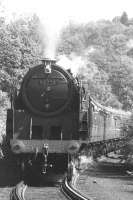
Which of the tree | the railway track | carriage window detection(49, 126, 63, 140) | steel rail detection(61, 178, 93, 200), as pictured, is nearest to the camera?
steel rail detection(61, 178, 93, 200)

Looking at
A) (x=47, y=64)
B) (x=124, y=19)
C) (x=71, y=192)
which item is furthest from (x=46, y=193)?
(x=124, y=19)

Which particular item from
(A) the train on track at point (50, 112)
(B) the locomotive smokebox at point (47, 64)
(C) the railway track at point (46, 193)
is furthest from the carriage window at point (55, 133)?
(B) the locomotive smokebox at point (47, 64)

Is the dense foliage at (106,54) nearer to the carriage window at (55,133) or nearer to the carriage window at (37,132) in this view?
the carriage window at (55,133)

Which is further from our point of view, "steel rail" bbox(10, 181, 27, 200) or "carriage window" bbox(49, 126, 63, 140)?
"carriage window" bbox(49, 126, 63, 140)

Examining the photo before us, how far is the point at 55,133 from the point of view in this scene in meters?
15.8

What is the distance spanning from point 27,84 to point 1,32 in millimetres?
5718

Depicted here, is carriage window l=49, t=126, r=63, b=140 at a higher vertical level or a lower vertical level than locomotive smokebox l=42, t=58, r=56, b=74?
lower

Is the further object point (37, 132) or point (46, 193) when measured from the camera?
point (37, 132)

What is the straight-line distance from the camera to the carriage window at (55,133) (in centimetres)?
1572

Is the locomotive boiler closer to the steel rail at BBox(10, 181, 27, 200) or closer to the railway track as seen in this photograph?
the railway track

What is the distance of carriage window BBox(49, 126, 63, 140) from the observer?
1572 centimetres

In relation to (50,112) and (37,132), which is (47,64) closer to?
(50,112)

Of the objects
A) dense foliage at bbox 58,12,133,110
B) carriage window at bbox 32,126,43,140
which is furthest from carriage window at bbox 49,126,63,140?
dense foliage at bbox 58,12,133,110

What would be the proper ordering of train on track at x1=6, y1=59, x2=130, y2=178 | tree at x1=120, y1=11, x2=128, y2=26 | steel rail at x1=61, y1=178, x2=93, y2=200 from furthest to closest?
tree at x1=120, y1=11, x2=128, y2=26 → train on track at x1=6, y1=59, x2=130, y2=178 → steel rail at x1=61, y1=178, x2=93, y2=200
